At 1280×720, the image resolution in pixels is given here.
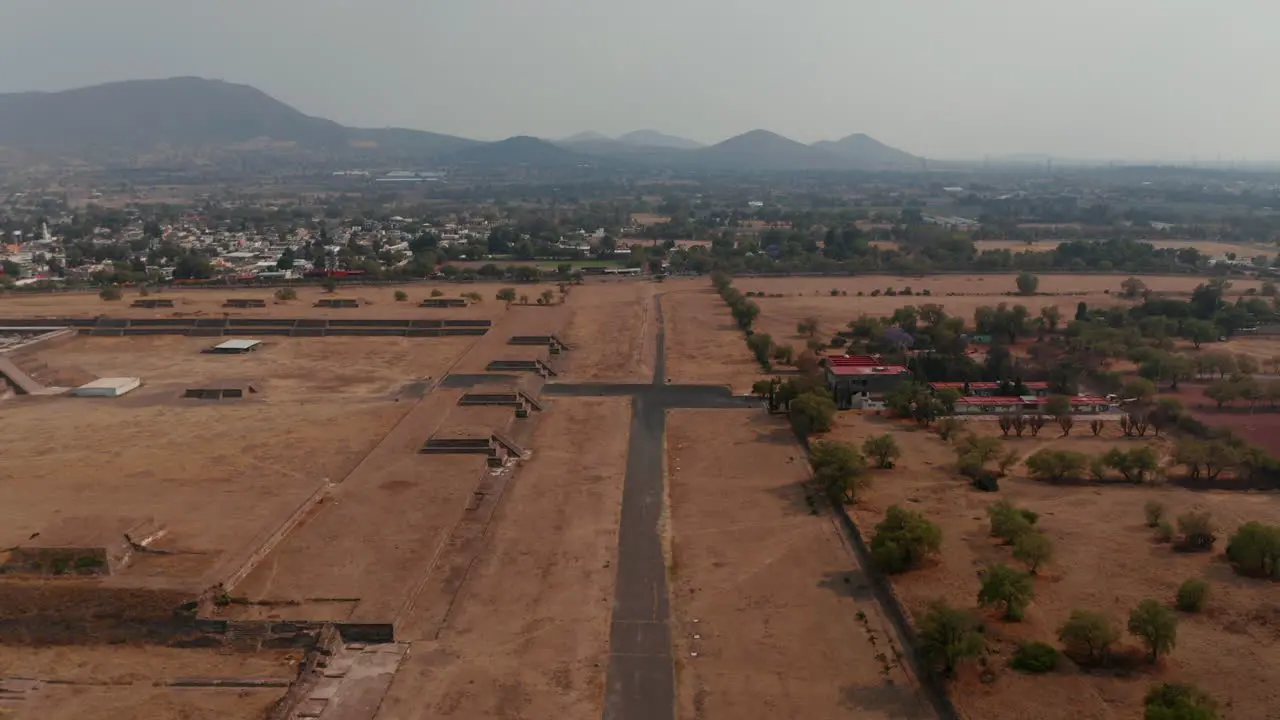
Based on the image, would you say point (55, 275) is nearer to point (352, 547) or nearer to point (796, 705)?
point (352, 547)

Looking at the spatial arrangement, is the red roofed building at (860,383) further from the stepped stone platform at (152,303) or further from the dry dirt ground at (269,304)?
the stepped stone platform at (152,303)

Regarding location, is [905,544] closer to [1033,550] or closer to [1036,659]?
[1033,550]

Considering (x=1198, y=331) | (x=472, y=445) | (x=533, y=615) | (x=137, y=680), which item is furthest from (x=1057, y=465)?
(x=1198, y=331)

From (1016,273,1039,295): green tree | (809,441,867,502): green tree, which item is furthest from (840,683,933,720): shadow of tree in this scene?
(1016,273,1039,295): green tree

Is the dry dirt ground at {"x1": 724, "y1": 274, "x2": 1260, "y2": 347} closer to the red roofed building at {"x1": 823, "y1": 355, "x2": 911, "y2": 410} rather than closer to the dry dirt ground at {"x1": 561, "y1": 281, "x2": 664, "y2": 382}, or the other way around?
the dry dirt ground at {"x1": 561, "y1": 281, "x2": 664, "y2": 382}

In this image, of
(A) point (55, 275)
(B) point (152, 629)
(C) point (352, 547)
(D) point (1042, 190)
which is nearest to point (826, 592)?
(C) point (352, 547)

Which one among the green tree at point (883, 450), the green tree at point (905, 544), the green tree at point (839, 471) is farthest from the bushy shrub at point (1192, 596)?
the green tree at point (883, 450)
